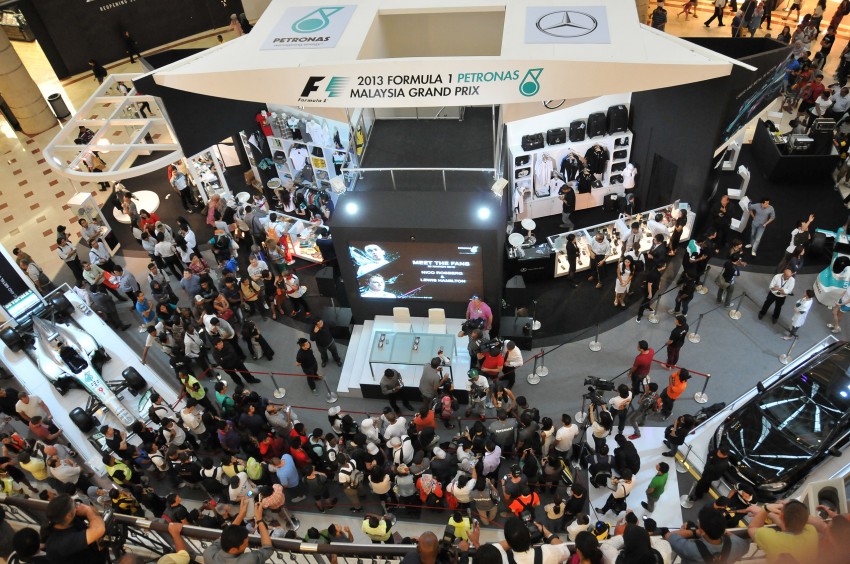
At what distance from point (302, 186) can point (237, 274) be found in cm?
292

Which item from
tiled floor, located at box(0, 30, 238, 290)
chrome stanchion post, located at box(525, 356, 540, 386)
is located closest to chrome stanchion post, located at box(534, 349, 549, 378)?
chrome stanchion post, located at box(525, 356, 540, 386)

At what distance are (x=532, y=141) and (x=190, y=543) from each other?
907 centimetres

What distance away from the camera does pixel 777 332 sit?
10000 mm

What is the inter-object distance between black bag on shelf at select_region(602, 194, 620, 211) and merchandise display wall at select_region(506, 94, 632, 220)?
189mm

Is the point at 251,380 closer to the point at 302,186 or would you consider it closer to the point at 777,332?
the point at 302,186

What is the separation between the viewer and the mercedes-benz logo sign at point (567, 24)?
9234 millimetres

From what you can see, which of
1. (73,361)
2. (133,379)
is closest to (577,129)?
(133,379)

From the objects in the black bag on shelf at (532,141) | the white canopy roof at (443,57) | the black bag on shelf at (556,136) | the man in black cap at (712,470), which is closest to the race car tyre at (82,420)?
the white canopy roof at (443,57)

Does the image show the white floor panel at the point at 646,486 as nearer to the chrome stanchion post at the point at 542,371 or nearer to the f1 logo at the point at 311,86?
the chrome stanchion post at the point at 542,371

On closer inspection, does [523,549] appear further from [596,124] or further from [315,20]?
[596,124]

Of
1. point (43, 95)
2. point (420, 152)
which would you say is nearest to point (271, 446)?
point (420, 152)

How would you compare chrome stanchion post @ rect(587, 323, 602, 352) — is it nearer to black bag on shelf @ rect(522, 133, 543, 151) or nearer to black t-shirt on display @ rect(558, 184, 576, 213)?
black t-shirt on display @ rect(558, 184, 576, 213)

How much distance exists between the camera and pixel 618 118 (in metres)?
11.9

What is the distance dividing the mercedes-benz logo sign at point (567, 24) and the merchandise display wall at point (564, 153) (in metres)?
2.50
